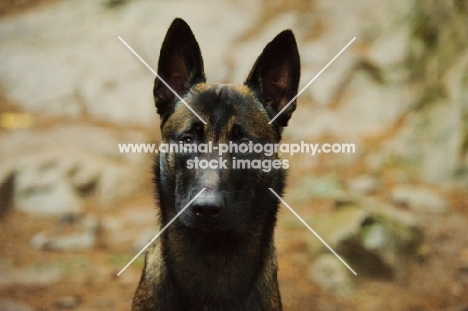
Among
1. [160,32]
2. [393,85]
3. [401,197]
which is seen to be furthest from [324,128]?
[160,32]

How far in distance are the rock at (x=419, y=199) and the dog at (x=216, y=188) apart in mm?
3730

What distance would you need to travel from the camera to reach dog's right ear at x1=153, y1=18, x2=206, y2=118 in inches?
139

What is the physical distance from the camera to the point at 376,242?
5641 mm

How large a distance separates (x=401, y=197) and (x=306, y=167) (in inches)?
69.0

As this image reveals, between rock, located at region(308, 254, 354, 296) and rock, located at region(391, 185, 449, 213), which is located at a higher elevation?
rock, located at region(391, 185, 449, 213)

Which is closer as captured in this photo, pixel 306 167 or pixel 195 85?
pixel 195 85

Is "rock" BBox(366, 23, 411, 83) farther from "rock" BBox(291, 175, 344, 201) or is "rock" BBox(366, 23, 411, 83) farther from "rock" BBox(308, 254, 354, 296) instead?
"rock" BBox(308, 254, 354, 296)

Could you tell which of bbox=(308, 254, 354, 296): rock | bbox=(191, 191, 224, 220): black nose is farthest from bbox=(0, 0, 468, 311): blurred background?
bbox=(191, 191, 224, 220): black nose

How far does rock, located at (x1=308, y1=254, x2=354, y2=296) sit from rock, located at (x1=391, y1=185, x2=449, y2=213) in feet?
5.43

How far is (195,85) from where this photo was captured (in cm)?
371

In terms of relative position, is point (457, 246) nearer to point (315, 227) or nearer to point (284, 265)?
point (315, 227)

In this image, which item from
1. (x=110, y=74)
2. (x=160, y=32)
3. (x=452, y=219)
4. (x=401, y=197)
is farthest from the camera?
(x=160, y=32)

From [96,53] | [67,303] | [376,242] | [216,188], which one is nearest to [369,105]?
[376,242]

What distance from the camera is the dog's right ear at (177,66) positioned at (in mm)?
3520
